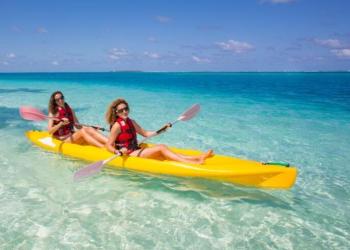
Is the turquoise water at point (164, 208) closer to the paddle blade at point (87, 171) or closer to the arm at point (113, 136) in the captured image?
the paddle blade at point (87, 171)

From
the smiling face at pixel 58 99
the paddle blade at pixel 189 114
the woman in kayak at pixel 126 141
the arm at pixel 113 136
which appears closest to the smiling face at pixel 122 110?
the woman in kayak at pixel 126 141

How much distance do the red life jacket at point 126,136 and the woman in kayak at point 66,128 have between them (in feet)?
1.99

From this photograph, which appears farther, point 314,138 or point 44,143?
point 314,138

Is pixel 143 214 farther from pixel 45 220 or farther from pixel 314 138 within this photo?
pixel 314 138

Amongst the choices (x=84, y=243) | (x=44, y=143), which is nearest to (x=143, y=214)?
(x=84, y=243)

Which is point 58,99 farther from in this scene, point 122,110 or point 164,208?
point 164,208

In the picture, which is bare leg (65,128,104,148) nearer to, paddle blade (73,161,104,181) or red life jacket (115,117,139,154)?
red life jacket (115,117,139,154)

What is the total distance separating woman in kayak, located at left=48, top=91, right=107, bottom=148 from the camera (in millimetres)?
5582

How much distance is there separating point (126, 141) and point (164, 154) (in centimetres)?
64

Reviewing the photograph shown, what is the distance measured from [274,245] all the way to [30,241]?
2.46 metres

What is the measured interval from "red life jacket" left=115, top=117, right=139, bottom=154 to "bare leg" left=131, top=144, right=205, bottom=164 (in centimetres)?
14

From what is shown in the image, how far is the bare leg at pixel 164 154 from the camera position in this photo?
470 centimetres

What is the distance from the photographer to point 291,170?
4.14 metres

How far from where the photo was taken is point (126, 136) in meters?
4.96
